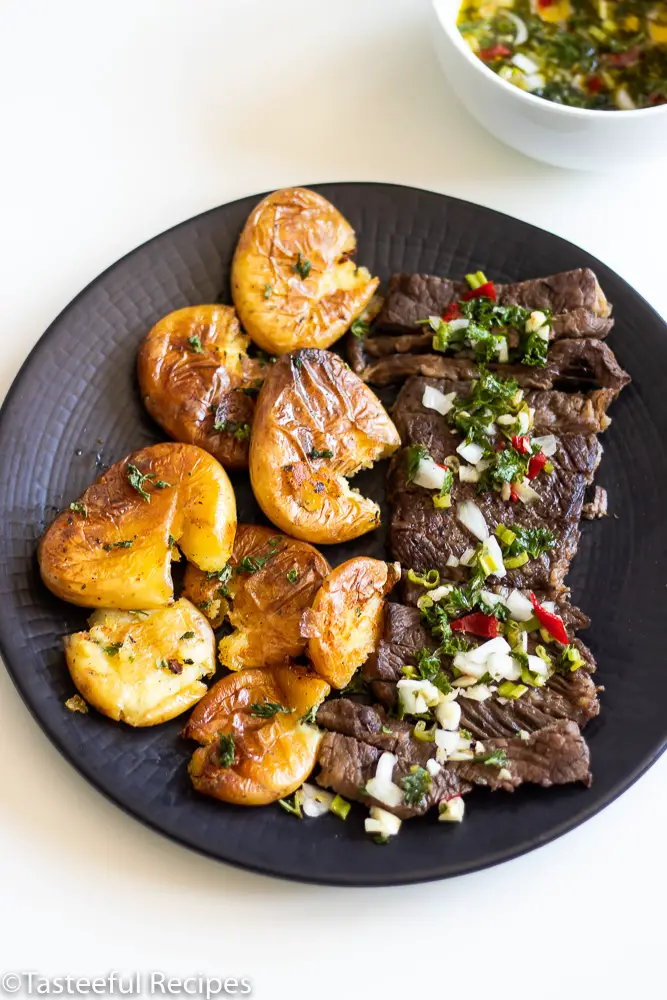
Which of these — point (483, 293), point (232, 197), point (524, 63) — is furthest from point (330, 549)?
point (524, 63)

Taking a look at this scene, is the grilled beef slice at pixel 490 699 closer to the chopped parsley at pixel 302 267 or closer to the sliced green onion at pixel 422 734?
the sliced green onion at pixel 422 734

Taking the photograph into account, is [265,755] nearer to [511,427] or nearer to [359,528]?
[359,528]

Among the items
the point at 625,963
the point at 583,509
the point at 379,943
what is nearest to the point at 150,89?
the point at 583,509

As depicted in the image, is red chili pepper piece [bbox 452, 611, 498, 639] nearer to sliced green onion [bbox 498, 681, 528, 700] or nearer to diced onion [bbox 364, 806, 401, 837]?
sliced green onion [bbox 498, 681, 528, 700]

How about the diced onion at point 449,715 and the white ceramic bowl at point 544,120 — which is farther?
the white ceramic bowl at point 544,120

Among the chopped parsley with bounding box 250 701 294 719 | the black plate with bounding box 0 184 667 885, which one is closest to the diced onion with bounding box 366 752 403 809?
the black plate with bounding box 0 184 667 885

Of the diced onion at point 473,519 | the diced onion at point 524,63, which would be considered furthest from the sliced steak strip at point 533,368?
the diced onion at point 524,63

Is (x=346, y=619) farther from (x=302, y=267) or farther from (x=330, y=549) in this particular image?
(x=302, y=267)
